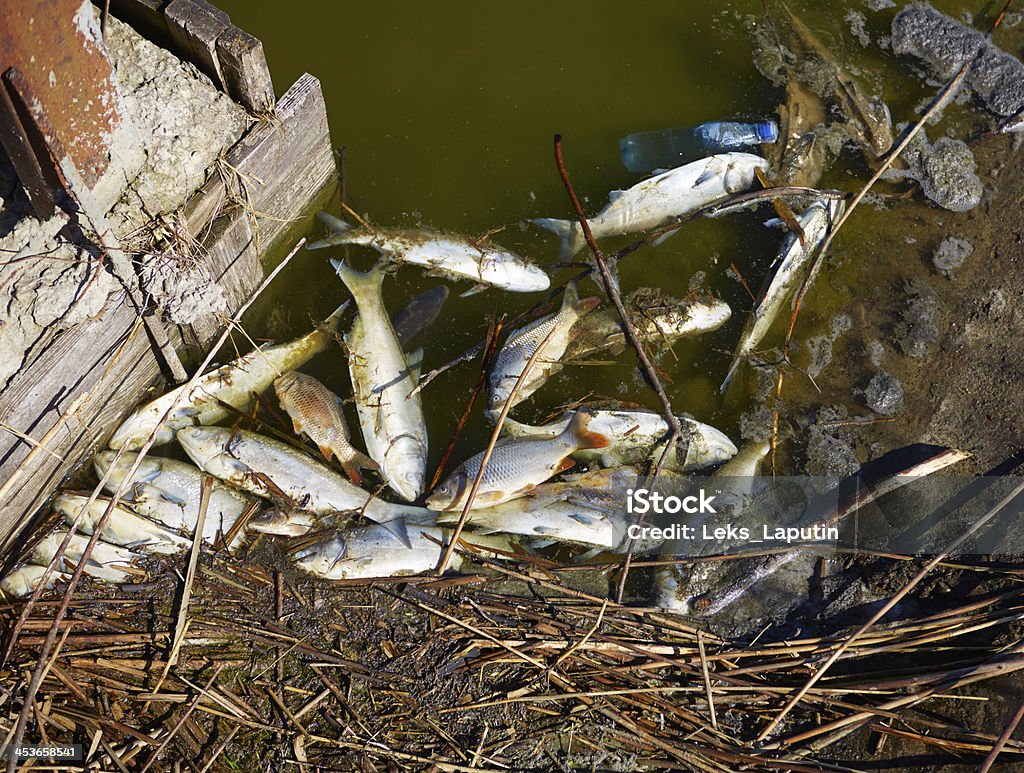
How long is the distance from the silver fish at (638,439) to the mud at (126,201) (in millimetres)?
2253

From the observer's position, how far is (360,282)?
4.87 meters

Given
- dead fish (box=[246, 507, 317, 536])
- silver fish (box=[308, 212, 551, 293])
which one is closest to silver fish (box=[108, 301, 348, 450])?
silver fish (box=[308, 212, 551, 293])

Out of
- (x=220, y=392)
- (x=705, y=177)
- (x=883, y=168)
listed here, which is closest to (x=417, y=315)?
(x=220, y=392)

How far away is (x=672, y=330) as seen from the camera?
16.7 feet

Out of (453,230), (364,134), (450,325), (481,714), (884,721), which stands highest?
(364,134)

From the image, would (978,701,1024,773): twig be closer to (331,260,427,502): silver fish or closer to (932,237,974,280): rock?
(932,237,974,280): rock

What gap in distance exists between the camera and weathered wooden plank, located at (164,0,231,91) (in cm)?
388

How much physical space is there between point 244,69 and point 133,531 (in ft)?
8.64

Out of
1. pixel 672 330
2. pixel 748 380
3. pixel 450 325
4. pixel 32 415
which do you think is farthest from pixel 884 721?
pixel 32 415

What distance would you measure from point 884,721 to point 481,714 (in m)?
2.24

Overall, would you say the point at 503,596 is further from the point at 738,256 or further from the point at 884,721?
the point at 738,256

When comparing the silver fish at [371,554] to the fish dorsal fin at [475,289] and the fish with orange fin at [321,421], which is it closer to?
the fish with orange fin at [321,421]

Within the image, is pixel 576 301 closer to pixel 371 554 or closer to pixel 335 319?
pixel 335 319

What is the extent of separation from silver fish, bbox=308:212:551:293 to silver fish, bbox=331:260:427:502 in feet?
0.82
